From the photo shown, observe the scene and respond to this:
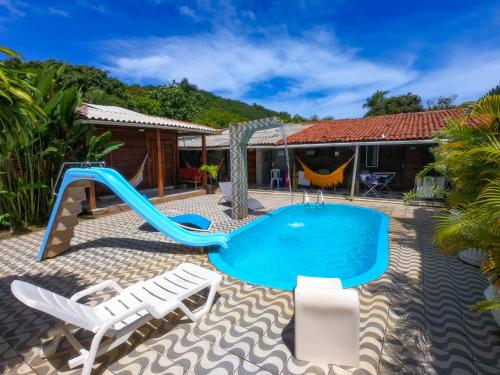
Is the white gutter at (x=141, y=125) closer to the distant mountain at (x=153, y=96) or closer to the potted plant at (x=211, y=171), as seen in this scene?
the potted plant at (x=211, y=171)

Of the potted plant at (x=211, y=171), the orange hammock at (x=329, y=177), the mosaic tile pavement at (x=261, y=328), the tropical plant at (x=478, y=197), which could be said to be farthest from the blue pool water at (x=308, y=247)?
the potted plant at (x=211, y=171)

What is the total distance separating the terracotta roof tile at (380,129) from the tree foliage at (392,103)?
2318cm

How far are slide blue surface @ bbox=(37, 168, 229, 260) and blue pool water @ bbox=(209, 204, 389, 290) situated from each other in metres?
0.39

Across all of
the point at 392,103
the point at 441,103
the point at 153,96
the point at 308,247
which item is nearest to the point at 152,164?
the point at 308,247

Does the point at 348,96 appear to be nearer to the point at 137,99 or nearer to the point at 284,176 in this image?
the point at 284,176

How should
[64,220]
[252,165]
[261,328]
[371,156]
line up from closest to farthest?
[261,328]
[64,220]
[371,156]
[252,165]

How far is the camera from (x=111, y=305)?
2906 millimetres

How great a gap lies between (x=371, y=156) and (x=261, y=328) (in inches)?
530

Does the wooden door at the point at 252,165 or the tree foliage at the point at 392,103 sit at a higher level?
the tree foliage at the point at 392,103

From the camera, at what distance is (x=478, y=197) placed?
88.7 inches

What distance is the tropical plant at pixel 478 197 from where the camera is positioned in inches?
89.8

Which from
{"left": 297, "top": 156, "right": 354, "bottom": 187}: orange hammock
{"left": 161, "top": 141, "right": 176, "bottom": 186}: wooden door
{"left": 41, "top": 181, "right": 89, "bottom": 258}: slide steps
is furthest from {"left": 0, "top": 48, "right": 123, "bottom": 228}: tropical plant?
{"left": 297, "top": 156, "right": 354, "bottom": 187}: orange hammock

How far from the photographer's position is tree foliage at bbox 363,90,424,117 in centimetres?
3541

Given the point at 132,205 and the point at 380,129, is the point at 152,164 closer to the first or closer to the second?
the point at 132,205
